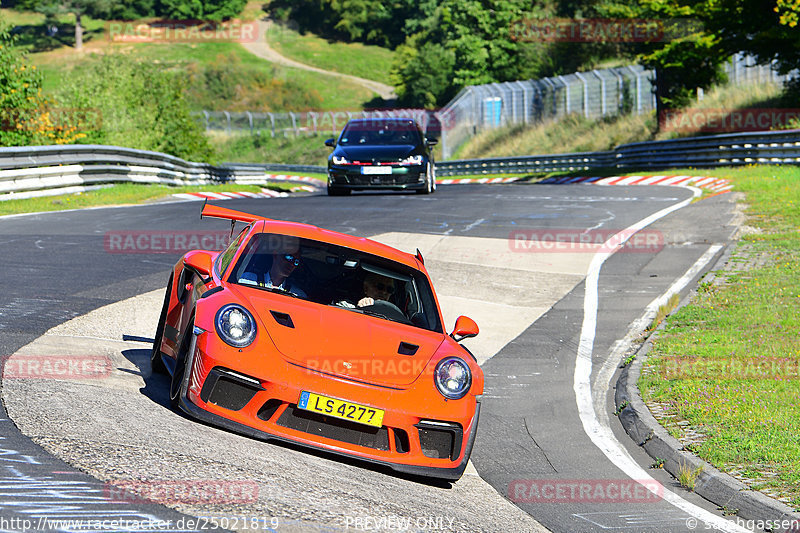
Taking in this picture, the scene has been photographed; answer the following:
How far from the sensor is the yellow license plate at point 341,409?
5.87 meters

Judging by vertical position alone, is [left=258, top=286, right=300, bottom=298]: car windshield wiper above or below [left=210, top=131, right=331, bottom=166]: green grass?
above

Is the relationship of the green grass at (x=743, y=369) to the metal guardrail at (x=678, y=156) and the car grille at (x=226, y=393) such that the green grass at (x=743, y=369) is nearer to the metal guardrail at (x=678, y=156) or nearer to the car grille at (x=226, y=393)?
the car grille at (x=226, y=393)

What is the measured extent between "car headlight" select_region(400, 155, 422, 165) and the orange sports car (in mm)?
15393

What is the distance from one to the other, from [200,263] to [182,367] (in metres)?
1.01

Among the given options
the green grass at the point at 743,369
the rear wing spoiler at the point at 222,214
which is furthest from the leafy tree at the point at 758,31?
the rear wing spoiler at the point at 222,214

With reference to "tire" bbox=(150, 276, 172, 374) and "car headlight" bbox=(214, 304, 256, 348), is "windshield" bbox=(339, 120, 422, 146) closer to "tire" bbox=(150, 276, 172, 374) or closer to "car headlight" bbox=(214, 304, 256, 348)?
"tire" bbox=(150, 276, 172, 374)

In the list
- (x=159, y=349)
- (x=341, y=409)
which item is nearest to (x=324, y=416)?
(x=341, y=409)

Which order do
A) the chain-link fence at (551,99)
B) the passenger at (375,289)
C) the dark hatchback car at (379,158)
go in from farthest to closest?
the chain-link fence at (551,99) → the dark hatchback car at (379,158) → the passenger at (375,289)

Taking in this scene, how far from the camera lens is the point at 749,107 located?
3653 centimetres

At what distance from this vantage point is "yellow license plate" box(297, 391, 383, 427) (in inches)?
231

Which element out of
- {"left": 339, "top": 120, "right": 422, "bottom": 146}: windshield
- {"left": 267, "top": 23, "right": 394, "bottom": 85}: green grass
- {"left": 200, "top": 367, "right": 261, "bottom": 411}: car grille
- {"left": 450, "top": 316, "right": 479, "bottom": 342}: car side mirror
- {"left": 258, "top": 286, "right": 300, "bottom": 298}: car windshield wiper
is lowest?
{"left": 200, "top": 367, "right": 261, "bottom": 411}: car grille

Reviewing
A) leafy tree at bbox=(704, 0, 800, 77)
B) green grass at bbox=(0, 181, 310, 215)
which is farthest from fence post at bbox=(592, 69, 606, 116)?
green grass at bbox=(0, 181, 310, 215)

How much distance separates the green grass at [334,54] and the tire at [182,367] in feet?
328

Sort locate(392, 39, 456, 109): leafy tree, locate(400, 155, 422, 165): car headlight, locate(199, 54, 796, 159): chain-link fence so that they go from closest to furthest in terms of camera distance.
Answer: locate(400, 155, 422, 165): car headlight → locate(199, 54, 796, 159): chain-link fence → locate(392, 39, 456, 109): leafy tree
